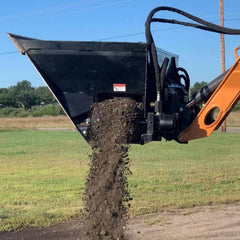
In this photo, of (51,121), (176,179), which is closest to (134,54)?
(176,179)

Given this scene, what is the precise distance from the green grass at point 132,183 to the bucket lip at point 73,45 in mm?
1681

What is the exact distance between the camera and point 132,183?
9.75m

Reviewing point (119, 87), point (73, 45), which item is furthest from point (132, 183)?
point (73, 45)

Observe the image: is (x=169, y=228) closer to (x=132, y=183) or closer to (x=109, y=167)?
(x=109, y=167)

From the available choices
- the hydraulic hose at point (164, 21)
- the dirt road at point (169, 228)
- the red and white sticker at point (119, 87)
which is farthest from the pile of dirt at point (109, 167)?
the dirt road at point (169, 228)

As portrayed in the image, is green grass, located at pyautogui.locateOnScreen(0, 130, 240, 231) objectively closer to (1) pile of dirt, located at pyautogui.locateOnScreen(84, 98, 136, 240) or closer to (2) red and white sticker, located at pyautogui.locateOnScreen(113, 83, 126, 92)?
(1) pile of dirt, located at pyautogui.locateOnScreen(84, 98, 136, 240)

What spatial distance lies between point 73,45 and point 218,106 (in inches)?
55.7

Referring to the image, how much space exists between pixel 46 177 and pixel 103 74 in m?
6.94

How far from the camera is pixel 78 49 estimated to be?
4.44 meters

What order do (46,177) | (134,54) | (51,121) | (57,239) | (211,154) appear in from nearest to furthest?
(134,54) < (57,239) < (46,177) < (211,154) < (51,121)

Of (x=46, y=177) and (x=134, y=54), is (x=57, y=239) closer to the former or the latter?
(x=134, y=54)

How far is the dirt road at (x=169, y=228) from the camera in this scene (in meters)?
5.90

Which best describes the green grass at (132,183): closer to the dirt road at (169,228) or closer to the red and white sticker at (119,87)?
the dirt road at (169,228)

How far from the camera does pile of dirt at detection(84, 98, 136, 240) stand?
448 centimetres
